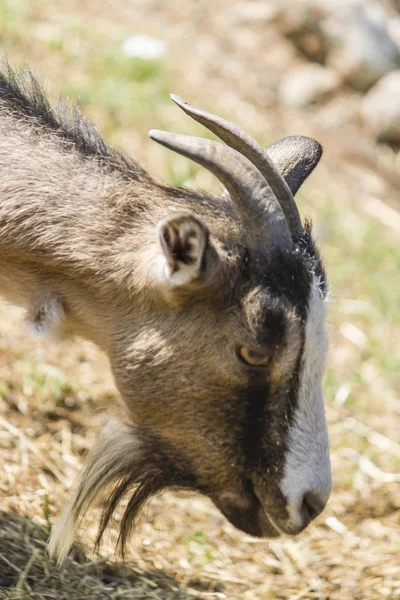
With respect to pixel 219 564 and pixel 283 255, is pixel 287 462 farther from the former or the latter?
pixel 219 564

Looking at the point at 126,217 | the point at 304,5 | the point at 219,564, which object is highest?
the point at 304,5

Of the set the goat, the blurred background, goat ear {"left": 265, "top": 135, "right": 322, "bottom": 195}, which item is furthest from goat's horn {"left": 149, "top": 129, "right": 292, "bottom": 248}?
the blurred background

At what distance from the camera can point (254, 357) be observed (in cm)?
372

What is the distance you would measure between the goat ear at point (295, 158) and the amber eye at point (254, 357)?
97 cm

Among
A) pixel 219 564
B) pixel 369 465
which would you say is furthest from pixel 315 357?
pixel 369 465

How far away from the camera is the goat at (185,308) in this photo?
146 inches

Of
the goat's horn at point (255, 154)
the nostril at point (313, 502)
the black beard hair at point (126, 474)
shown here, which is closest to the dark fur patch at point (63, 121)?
the goat's horn at point (255, 154)

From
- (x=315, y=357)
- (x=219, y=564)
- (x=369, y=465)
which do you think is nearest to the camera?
(x=315, y=357)

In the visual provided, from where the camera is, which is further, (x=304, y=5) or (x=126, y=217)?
(x=304, y=5)

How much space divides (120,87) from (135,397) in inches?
254

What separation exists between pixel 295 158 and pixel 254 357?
1.18 metres

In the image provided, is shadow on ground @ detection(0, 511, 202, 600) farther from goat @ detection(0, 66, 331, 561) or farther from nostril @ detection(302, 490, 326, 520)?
nostril @ detection(302, 490, 326, 520)

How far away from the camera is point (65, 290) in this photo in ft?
13.3

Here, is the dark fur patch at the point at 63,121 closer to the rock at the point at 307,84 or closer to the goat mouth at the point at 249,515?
the goat mouth at the point at 249,515
